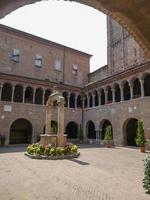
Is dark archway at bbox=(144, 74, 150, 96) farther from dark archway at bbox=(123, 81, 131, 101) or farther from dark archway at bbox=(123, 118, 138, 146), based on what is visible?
dark archway at bbox=(123, 118, 138, 146)

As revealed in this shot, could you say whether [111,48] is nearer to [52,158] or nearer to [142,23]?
[52,158]

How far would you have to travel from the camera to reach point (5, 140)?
62.7 feet

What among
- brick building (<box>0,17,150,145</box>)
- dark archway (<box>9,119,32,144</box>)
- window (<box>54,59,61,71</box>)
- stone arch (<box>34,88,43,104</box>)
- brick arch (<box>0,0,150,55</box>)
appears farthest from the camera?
window (<box>54,59,61,71</box>)

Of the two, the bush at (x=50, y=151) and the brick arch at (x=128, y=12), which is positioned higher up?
the brick arch at (x=128, y=12)

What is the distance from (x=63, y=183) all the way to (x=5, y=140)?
14.6 meters

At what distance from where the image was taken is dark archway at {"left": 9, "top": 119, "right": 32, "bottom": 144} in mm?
23062

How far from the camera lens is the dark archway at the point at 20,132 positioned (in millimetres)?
23062

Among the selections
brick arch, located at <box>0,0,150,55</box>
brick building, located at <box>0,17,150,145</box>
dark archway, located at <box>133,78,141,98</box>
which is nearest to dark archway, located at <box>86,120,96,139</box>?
brick building, located at <box>0,17,150,145</box>

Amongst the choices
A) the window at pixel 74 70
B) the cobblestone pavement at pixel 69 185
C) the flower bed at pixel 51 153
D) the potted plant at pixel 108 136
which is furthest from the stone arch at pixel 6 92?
the cobblestone pavement at pixel 69 185

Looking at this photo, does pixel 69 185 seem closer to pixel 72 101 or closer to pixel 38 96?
pixel 38 96

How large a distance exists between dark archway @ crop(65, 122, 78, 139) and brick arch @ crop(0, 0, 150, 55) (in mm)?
21946

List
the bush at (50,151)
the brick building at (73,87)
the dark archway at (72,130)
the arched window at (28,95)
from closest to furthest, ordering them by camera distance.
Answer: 1. the bush at (50,151)
2. the brick building at (73,87)
3. the arched window at (28,95)
4. the dark archway at (72,130)

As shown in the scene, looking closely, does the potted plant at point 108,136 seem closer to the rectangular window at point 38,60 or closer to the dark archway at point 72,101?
the dark archway at point 72,101

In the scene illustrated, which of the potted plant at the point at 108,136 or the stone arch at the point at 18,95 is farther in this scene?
the stone arch at the point at 18,95
